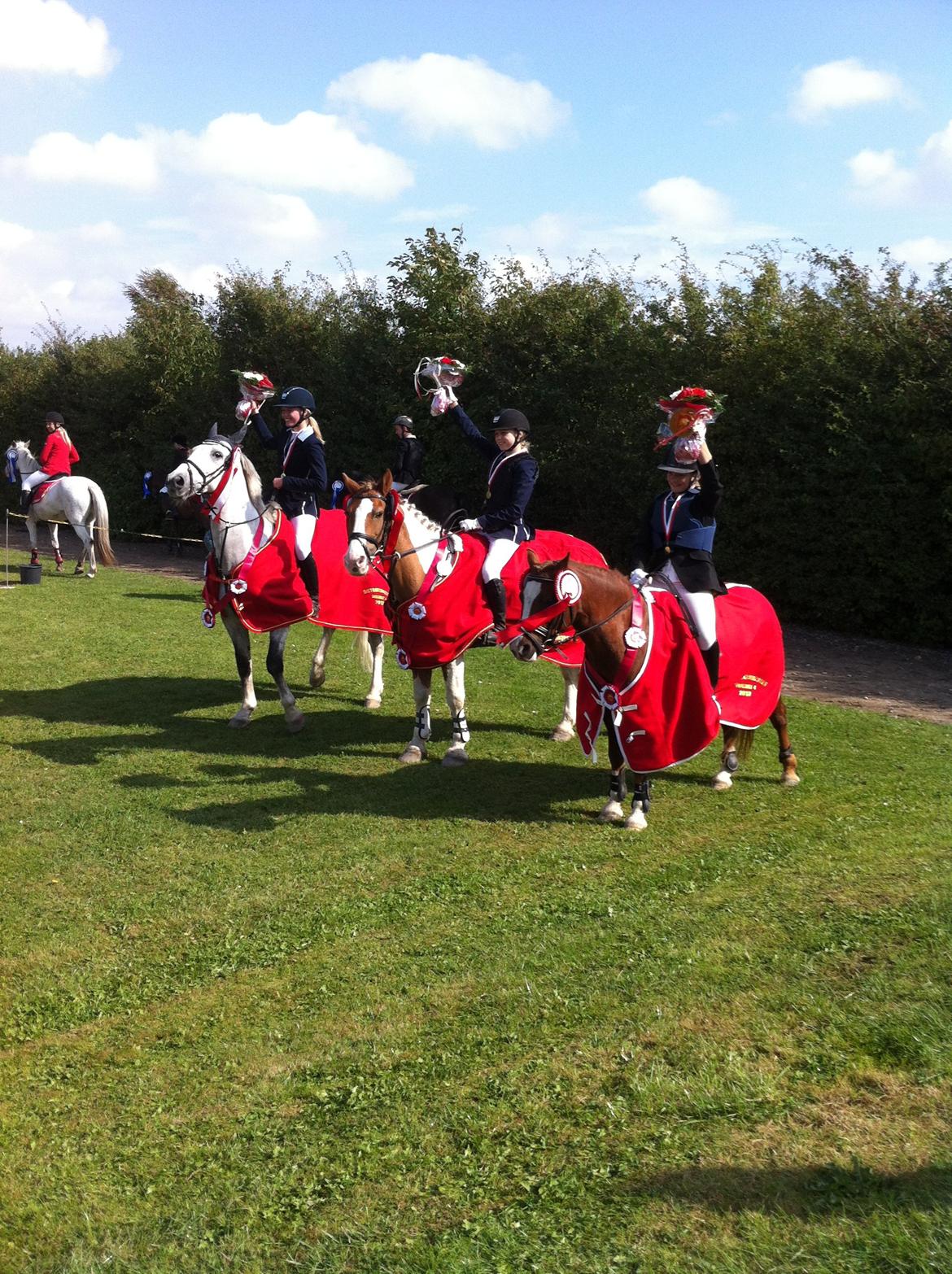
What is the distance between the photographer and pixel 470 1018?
15.7 ft

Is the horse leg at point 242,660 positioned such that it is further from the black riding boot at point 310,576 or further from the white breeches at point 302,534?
the white breeches at point 302,534

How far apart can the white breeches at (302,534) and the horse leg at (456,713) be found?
6.47 ft

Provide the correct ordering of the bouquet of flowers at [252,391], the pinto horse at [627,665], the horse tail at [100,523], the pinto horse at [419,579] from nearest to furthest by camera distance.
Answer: the pinto horse at [627,665] < the pinto horse at [419,579] < the bouquet of flowers at [252,391] < the horse tail at [100,523]

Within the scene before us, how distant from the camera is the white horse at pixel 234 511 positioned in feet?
31.1

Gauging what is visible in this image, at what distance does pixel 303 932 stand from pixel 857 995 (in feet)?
9.29

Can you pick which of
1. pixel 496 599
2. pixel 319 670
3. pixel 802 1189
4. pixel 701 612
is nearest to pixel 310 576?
pixel 319 670

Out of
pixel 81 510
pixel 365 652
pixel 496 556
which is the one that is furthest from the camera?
pixel 81 510

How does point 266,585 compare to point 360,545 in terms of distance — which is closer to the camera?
point 360,545

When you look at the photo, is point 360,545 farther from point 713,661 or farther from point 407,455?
point 407,455

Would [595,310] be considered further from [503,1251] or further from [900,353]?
[503,1251]

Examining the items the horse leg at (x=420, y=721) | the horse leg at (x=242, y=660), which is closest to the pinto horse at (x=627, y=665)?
the horse leg at (x=420, y=721)

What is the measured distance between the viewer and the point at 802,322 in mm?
13969

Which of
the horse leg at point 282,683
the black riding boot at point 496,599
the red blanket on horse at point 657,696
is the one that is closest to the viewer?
the red blanket on horse at point 657,696

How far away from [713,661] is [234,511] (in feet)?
15.2
